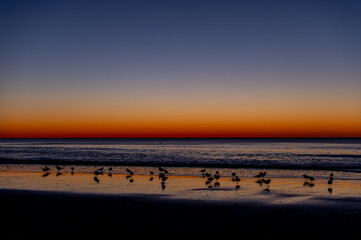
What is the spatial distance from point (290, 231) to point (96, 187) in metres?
10.5

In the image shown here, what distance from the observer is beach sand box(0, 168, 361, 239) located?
8359mm

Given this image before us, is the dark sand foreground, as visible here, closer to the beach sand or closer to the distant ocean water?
the beach sand

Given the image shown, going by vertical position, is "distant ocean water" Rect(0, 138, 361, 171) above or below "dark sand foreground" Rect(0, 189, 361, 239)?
below

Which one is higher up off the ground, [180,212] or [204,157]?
[180,212]

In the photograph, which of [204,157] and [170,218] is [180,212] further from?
[204,157]

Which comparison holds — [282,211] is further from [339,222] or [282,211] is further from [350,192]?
[350,192]

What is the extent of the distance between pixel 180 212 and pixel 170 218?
831 mm

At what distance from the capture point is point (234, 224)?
9109 millimetres

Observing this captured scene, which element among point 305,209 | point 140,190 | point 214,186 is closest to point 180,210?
point 305,209

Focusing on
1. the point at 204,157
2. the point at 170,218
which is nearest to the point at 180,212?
the point at 170,218

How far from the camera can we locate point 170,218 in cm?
981

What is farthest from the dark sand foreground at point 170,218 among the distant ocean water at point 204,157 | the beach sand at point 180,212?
the distant ocean water at point 204,157

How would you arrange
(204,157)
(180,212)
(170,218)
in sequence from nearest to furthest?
1. (170,218)
2. (180,212)
3. (204,157)

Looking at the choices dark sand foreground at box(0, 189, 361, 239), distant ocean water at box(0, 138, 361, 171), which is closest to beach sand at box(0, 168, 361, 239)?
dark sand foreground at box(0, 189, 361, 239)
